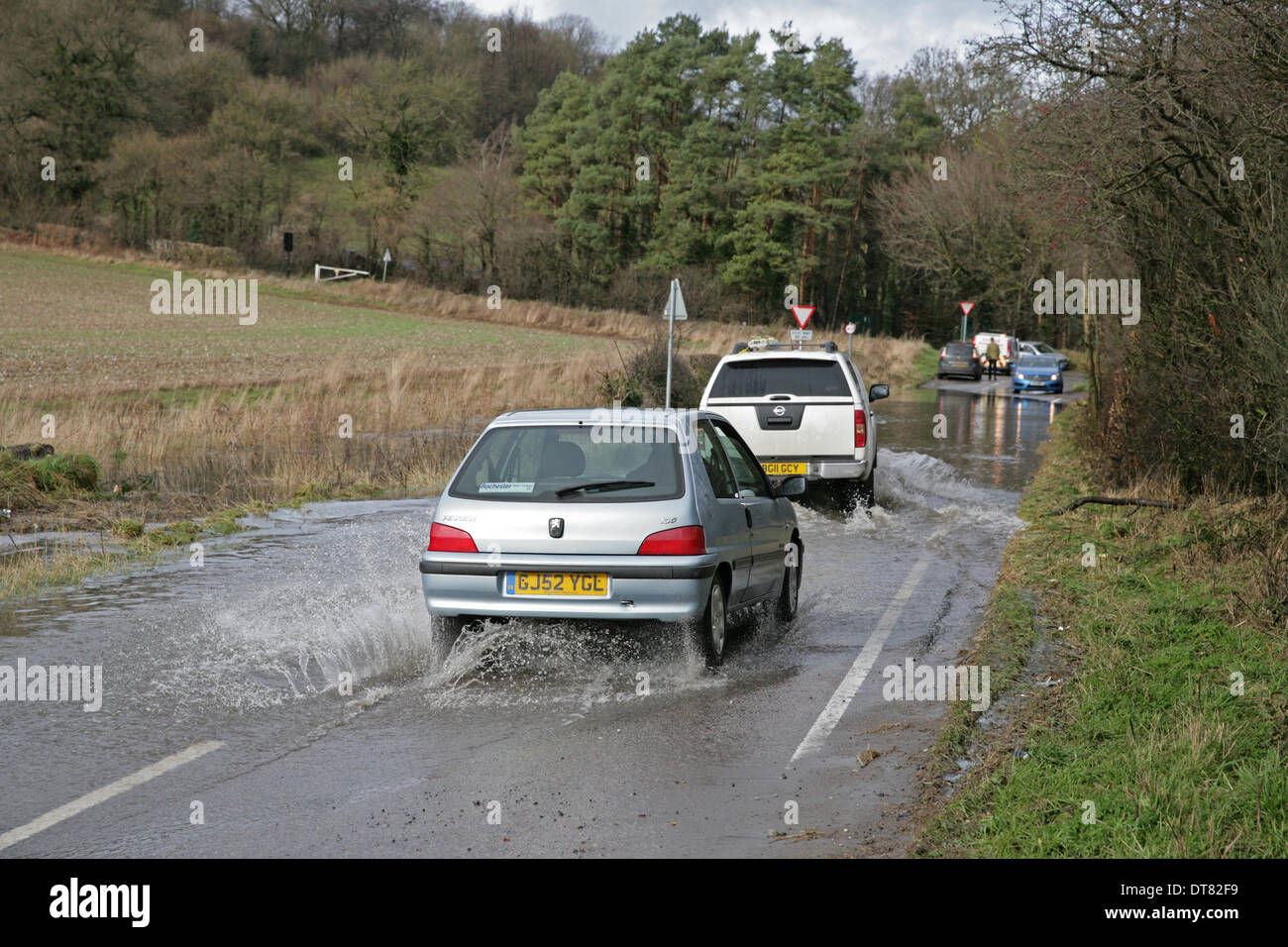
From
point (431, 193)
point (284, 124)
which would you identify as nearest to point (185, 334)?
point (431, 193)

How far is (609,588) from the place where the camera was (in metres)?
7.65

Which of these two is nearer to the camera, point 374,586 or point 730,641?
point 730,641

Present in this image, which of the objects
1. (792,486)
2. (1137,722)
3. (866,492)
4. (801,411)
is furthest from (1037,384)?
(1137,722)

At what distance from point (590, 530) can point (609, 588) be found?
1.20 feet

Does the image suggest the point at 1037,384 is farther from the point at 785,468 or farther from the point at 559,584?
the point at 559,584


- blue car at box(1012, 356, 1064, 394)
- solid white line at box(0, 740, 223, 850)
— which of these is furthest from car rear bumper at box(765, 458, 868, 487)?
blue car at box(1012, 356, 1064, 394)

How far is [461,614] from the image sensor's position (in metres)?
7.82

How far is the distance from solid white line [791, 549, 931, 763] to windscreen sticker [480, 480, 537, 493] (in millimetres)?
2232

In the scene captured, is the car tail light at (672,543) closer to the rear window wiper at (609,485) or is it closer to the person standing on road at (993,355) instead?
the rear window wiper at (609,485)

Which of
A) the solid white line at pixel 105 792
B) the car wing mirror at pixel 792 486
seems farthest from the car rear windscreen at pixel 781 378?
the solid white line at pixel 105 792

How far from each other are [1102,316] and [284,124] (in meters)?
85.4

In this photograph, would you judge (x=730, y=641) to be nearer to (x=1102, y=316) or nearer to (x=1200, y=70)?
(x=1200, y=70)

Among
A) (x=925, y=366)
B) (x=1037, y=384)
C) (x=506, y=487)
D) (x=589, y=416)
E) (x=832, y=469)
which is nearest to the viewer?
(x=506, y=487)

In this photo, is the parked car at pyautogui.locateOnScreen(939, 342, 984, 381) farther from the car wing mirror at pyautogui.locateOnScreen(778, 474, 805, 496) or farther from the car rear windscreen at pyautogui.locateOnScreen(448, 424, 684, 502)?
the car rear windscreen at pyautogui.locateOnScreen(448, 424, 684, 502)
